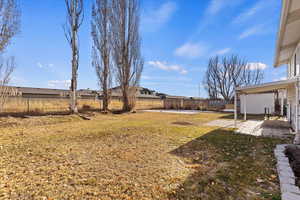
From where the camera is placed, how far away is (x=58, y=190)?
81.2 inches

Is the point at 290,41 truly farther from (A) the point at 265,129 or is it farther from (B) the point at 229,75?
(B) the point at 229,75

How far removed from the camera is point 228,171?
2703mm

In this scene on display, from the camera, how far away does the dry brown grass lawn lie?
2.03m

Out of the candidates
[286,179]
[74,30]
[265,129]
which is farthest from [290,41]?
[74,30]

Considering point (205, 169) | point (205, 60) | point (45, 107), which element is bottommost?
point (205, 169)

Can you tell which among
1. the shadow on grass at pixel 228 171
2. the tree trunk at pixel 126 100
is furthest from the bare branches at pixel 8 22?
the shadow on grass at pixel 228 171

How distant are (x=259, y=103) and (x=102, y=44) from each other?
15418 millimetres

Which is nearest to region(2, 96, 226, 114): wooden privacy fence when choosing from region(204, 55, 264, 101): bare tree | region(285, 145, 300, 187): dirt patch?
region(204, 55, 264, 101): bare tree

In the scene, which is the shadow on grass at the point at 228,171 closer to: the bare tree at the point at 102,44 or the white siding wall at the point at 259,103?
the bare tree at the point at 102,44

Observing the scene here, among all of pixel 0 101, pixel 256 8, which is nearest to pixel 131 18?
pixel 256 8

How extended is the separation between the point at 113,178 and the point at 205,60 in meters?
27.0

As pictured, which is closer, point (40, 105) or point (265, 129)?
point (265, 129)

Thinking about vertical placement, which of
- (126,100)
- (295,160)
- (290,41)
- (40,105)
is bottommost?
(295,160)

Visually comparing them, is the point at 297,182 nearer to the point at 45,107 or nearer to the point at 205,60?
the point at 45,107
